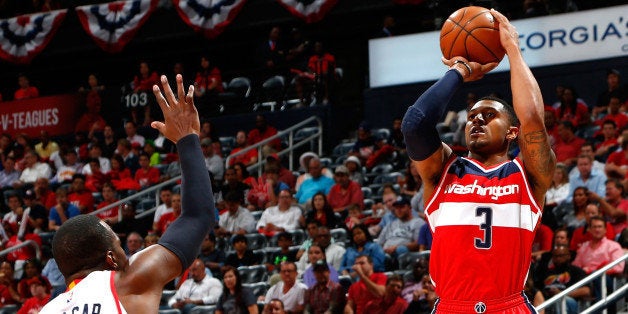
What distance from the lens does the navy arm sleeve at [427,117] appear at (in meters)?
4.93

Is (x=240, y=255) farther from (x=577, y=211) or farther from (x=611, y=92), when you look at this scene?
(x=611, y=92)

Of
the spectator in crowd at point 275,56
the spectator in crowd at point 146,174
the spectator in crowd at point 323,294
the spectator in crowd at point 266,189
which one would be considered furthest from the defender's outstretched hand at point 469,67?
the spectator in crowd at point 275,56

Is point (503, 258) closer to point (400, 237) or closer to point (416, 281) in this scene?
point (416, 281)

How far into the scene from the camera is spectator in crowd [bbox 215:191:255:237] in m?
14.1

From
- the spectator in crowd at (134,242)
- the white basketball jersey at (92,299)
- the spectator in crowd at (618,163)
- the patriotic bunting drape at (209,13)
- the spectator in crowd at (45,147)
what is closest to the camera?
the white basketball jersey at (92,299)

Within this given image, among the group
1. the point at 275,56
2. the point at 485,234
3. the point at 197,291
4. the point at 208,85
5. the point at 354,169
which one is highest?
the point at 275,56

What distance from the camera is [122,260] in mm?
3633

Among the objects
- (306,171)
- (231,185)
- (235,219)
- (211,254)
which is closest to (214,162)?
(231,185)

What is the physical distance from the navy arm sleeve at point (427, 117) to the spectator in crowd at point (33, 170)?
45.3 feet

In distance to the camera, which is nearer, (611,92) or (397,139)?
(611,92)

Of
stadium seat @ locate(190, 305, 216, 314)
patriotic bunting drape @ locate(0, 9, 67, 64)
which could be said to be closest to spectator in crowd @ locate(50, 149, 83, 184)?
patriotic bunting drape @ locate(0, 9, 67, 64)

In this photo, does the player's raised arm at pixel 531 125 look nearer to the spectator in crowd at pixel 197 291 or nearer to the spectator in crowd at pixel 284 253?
the spectator in crowd at pixel 197 291

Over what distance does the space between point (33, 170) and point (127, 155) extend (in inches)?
65.4

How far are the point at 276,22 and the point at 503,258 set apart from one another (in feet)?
54.8
